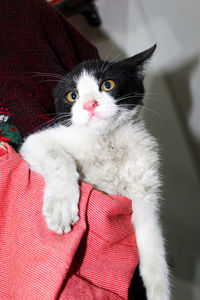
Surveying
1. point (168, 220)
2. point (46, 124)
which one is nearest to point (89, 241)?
point (46, 124)

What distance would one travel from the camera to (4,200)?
1.90ft

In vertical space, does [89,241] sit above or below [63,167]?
below

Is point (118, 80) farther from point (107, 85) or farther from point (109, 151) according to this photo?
point (109, 151)

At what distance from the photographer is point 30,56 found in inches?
35.8

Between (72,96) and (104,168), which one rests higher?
(72,96)

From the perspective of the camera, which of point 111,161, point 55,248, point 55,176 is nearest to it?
point 55,248

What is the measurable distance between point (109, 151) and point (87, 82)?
268mm

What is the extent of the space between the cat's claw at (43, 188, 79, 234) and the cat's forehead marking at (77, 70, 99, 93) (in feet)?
1.30

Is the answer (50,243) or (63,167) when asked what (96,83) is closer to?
(63,167)

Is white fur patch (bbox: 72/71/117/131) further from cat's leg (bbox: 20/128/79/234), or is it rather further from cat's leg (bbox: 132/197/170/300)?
cat's leg (bbox: 132/197/170/300)

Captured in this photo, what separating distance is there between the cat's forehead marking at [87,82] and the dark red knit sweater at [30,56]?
183 mm

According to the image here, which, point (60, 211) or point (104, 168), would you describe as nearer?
point (60, 211)

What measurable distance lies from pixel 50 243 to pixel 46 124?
538 millimetres

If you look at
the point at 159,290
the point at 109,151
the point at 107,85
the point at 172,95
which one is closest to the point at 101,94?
the point at 107,85
